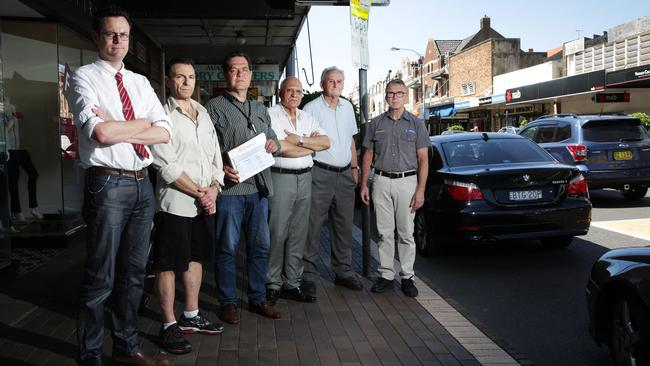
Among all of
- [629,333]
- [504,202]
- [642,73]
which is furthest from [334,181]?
[642,73]

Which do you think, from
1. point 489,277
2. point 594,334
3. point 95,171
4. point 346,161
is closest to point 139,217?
point 95,171

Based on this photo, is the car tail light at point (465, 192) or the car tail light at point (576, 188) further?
the car tail light at point (576, 188)

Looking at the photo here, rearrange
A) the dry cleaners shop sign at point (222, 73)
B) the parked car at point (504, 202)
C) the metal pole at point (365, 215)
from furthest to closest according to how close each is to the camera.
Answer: the dry cleaners shop sign at point (222, 73) → the parked car at point (504, 202) → the metal pole at point (365, 215)

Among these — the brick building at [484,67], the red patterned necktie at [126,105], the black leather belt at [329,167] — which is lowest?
the black leather belt at [329,167]

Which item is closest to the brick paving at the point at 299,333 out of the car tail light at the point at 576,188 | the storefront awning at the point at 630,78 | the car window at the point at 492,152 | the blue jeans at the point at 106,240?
the blue jeans at the point at 106,240

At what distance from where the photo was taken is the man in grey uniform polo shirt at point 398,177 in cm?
568

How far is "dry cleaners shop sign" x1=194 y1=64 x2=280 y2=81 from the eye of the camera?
50.9 feet

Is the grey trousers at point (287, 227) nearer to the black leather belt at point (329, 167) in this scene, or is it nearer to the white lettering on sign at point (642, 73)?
the black leather belt at point (329, 167)

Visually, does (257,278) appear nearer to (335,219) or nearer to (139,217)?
(335,219)

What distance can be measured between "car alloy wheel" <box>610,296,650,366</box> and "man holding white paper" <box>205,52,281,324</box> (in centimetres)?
243

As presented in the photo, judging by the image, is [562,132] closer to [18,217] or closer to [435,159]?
[435,159]

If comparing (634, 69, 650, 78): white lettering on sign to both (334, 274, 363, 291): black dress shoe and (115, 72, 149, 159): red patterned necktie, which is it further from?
(115, 72, 149, 159): red patterned necktie

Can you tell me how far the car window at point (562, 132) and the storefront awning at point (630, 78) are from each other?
15.2m

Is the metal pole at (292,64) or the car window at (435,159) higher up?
the metal pole at (292,64)
